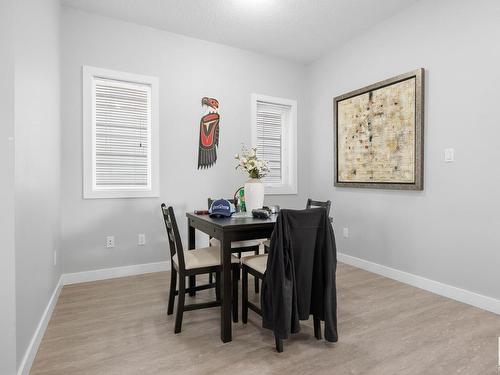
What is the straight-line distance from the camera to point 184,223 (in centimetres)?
368

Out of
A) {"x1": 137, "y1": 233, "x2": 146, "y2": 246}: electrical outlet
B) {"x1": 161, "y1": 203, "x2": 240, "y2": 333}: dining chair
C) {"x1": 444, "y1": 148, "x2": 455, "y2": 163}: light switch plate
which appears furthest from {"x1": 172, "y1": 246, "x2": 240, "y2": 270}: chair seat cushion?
{"x1": 444, "y1": 148, "x2": 455, "y2": 163}: light switch plate

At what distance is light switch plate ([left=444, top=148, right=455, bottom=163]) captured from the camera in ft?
8.93

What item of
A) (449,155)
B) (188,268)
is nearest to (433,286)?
(449,155)

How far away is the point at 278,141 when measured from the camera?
4469 mm

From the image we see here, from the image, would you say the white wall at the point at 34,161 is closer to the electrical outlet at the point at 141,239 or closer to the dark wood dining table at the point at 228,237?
the electrical outlet at the point at 141,239

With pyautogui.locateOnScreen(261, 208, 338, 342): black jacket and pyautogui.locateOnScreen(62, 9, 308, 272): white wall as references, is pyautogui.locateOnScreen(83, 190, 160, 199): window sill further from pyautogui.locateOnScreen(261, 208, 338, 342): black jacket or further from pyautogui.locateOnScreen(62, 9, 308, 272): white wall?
pyautogui.locateOnScreen(261, 208, 338, 342): black jacket

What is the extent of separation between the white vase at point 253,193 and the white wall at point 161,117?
125cm

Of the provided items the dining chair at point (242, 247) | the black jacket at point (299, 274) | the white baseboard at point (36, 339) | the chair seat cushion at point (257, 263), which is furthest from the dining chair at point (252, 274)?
the white baseboard at point (36, 339)

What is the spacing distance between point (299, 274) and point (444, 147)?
199 cm

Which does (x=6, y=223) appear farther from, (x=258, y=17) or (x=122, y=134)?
(x=258, y=17)

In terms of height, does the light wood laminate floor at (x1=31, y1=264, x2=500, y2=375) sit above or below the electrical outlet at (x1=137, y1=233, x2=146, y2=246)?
below

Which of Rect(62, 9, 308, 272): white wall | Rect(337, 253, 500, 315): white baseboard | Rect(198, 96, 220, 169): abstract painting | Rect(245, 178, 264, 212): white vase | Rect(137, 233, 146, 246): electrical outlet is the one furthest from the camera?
Rect(198, 96, 220, 169): abstract painting

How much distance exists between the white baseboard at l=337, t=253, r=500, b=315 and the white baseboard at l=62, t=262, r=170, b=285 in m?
2.39

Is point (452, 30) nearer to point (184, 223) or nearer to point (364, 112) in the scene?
point (364, 112)
